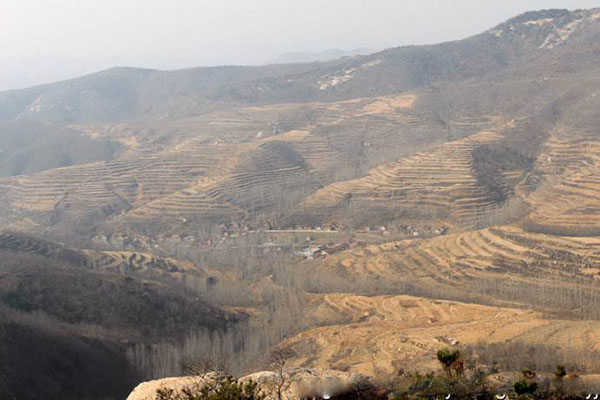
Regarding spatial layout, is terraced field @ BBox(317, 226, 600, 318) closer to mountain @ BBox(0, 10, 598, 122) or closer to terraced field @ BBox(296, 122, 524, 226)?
terraced field @ BBox(296, 122, 524, 226)

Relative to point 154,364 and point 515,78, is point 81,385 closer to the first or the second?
point 154,364

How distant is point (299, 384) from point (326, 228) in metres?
55.3

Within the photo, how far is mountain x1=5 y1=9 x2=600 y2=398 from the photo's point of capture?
Answer: 123 feet

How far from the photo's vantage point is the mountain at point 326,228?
123 feet

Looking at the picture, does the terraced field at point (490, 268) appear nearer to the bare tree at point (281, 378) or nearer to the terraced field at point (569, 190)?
the terraced field at point (569, 190)

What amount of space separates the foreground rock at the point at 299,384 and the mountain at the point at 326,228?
777 cm

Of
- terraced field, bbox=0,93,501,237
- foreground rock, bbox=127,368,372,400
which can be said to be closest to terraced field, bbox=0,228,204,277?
terraced field, bbox=0,93,501,237

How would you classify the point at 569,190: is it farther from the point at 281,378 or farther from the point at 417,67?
the point at 417,67

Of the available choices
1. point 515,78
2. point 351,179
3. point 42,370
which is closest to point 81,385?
point 42,370

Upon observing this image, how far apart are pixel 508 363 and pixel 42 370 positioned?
72.1 feet

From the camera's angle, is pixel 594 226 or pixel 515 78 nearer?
pixel 594 226

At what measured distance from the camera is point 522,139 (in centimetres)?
9425

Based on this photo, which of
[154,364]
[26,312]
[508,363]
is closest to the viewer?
[508,363]

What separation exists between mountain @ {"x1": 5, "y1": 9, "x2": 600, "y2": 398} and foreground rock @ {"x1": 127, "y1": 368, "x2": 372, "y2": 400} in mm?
7774
